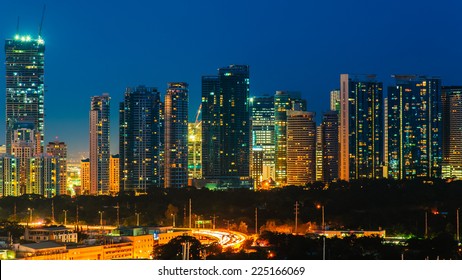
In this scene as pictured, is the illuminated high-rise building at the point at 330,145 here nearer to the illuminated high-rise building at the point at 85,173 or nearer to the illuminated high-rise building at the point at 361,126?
the illuminated high-rise building at the point at 361,126

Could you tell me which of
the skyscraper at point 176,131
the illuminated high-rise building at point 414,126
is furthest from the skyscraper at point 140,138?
the illuminated high-rise building at point 414,126

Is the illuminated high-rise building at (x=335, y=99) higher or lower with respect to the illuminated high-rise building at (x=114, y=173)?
higher

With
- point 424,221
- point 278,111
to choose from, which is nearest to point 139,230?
point 424,221

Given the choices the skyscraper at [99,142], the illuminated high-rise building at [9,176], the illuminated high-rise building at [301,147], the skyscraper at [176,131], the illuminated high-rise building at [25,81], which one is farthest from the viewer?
the illuminated high-rise building at [25,81]

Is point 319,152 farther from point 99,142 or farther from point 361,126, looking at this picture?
point 99,142

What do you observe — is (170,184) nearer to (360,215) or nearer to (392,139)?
(392,139)
